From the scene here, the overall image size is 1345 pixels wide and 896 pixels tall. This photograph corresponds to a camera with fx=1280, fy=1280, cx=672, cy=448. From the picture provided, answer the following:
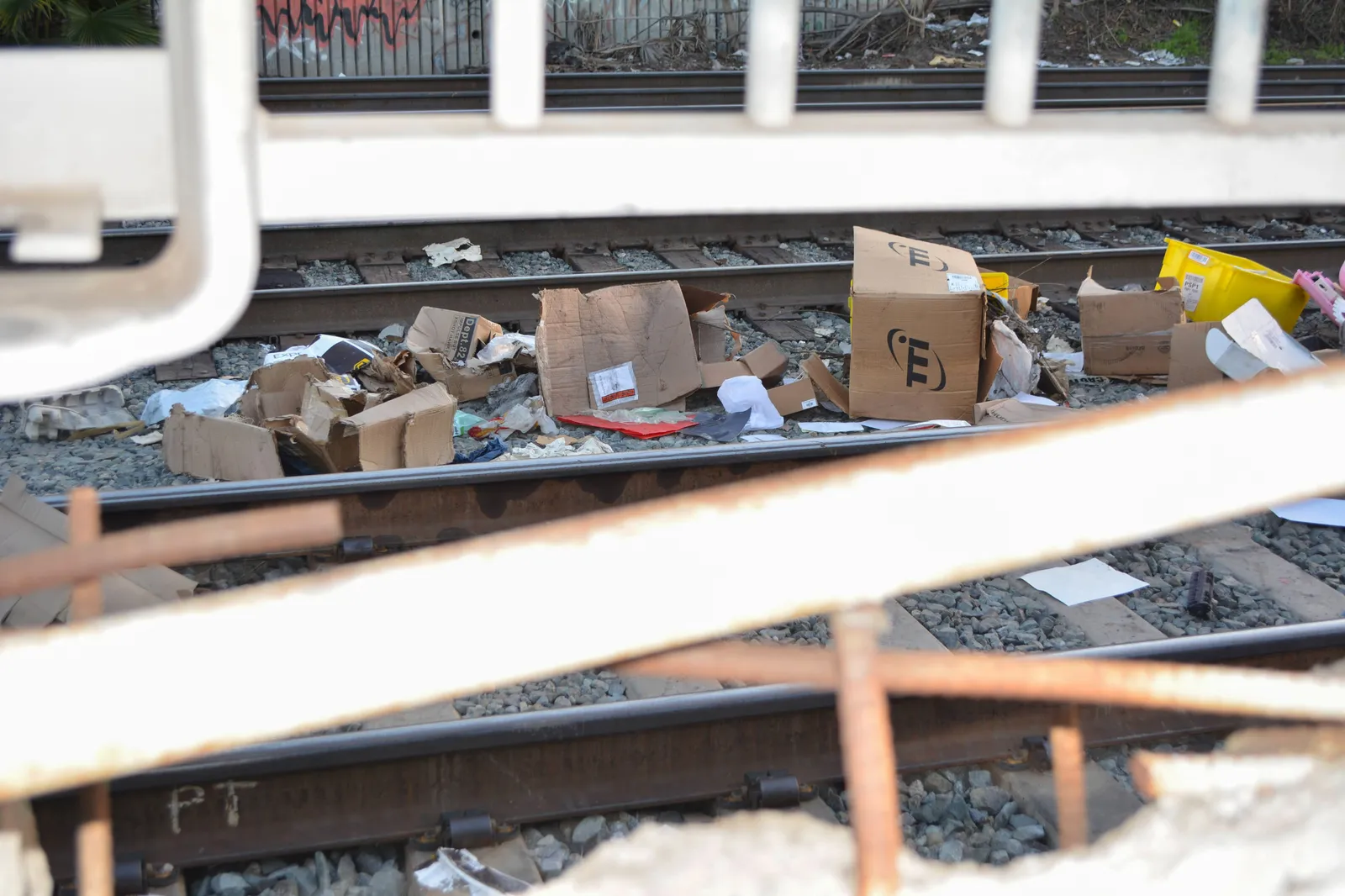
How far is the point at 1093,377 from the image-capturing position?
6738 millimetres

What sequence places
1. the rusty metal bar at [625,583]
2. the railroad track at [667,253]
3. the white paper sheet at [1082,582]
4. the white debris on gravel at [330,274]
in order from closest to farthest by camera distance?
the rusty metal bar at [625,583] < the white paper sheet at [1082,582] < the railroad track at [667,253] < the white debris on gravel at [330,274]

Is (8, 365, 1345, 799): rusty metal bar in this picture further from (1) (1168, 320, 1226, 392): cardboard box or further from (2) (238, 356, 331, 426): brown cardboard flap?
(1) (1168, 320, 1226, 392): cardboard box

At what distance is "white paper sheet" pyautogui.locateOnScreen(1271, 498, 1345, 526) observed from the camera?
4.99 m

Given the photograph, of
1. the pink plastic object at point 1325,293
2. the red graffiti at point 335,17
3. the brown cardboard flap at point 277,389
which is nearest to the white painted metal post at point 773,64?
the brown cardboard flap at point 277,389

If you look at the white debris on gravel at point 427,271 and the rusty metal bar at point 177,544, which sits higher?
the rusty metal bar at point 177,544

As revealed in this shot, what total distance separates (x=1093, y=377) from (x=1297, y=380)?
558 cm

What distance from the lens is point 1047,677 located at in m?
1.52

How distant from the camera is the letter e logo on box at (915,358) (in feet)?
19.5

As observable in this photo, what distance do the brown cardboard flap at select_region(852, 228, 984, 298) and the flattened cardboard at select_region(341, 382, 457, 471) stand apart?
6.66 ft

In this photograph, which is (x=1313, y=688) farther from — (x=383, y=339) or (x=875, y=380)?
(x=383, y=339)

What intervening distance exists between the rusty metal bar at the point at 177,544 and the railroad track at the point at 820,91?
1068 cm

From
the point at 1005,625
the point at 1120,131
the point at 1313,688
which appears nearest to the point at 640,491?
the point at 1005,625

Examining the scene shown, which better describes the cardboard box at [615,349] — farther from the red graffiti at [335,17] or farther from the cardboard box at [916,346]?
the red graffiti at [335,17]

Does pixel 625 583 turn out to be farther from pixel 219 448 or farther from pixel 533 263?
pixel 533 263
